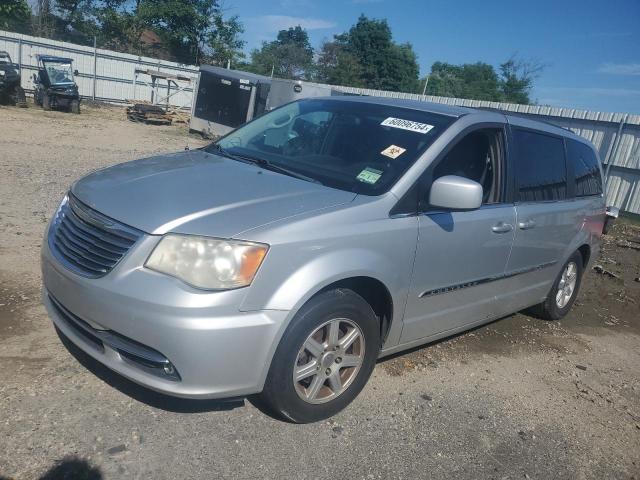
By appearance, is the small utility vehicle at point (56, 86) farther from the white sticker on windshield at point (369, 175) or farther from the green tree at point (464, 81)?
the green tree at point (464, 81)

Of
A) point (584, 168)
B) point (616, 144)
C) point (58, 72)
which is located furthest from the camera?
point (58, 72)

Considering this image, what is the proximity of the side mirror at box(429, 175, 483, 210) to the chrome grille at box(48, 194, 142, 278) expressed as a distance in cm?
172

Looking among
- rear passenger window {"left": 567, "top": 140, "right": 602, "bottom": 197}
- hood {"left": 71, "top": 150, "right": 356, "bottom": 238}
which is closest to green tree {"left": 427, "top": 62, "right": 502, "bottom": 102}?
rear passenger window {"left": 567, "top": 140, "right": 602, "bottom": 197}

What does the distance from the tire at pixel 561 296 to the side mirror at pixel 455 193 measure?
2447 mm

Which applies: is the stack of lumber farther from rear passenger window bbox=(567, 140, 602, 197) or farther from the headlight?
the headlight

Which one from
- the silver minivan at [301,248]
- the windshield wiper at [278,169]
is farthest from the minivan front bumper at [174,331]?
the windshield wiper at [278,169]

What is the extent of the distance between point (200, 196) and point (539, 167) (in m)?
2.94

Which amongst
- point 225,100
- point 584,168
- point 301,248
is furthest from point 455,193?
point 225,100

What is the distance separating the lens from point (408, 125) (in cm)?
361

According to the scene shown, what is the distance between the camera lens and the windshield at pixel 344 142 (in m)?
3.32

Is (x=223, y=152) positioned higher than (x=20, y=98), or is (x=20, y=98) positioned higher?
(x=223, y=152)

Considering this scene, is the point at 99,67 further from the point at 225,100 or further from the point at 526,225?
the point at 526,225

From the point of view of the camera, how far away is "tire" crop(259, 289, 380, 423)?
2756mm

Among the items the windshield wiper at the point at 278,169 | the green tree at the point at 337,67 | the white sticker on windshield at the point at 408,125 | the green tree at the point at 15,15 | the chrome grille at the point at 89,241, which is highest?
the green tree at the point at 337,67
